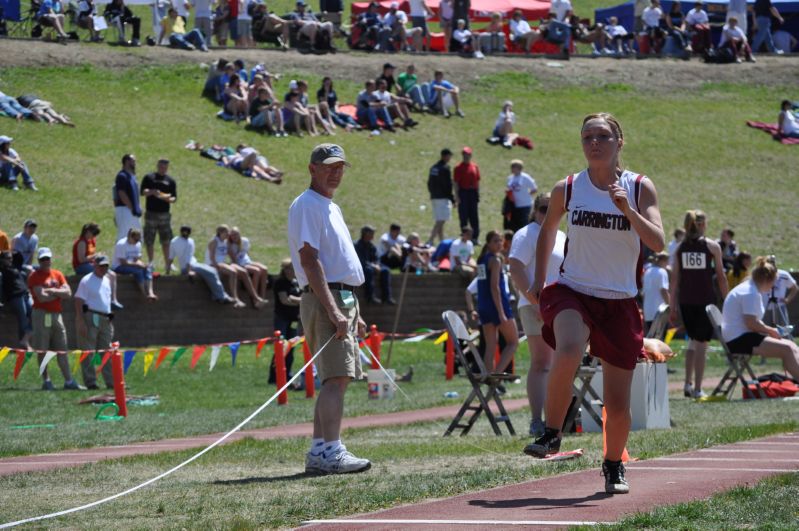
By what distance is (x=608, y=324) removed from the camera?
709cm

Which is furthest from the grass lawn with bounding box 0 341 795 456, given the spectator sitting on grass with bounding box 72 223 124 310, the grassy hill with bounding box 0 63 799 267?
the grassy hill with bounding box 0 63 799 267

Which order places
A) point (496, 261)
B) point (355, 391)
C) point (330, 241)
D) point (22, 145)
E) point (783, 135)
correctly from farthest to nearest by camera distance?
point (783, 135)
point (22, 145)
point (355, 391)
point (496, 261)
point (330, 241)

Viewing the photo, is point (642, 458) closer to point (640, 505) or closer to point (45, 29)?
point (640, 505)

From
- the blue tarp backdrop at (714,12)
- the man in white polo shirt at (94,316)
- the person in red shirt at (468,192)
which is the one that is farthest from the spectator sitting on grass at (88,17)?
the blue tarp backdrop at (714,12)

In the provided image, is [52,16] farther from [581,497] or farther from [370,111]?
[581,497]

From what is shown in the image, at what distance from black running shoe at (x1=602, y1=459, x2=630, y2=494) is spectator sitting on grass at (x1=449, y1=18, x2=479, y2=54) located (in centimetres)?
3719

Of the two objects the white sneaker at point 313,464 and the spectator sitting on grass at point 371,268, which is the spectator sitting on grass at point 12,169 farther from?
the white sneaker at point 313,464

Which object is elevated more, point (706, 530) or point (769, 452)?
point (706, 530)

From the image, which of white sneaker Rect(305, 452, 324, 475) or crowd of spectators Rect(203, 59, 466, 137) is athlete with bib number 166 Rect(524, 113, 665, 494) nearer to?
white sneaker Rect(305, 452, 324, 475)

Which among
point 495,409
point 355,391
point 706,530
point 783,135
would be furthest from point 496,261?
point 783,135

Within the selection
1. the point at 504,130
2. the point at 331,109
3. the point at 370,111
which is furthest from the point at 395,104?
the point at 504,130

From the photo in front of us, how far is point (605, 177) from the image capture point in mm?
7172

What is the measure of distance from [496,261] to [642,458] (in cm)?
675

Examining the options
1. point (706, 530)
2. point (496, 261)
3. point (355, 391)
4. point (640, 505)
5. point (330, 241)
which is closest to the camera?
point (706, 530)
